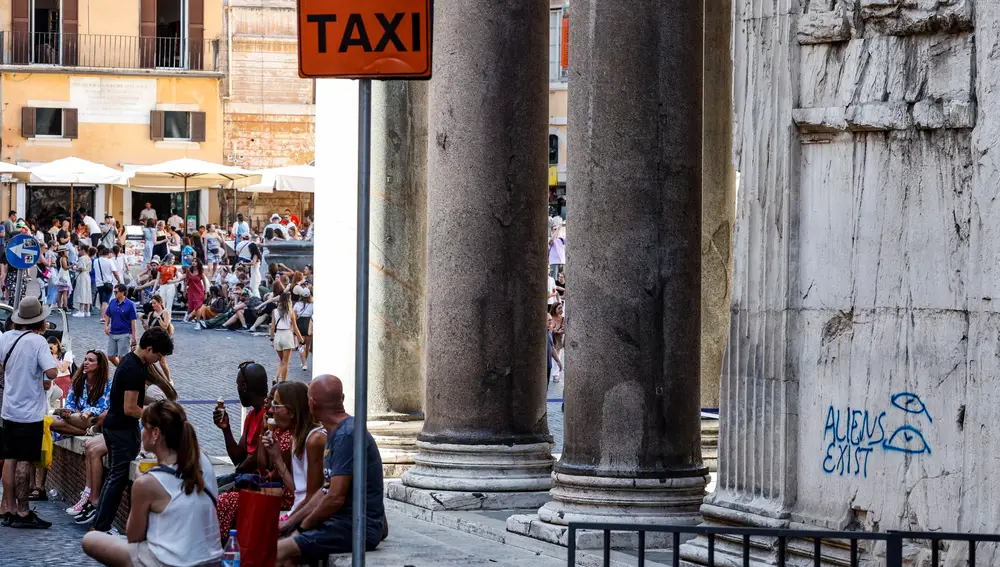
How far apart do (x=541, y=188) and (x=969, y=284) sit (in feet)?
13.8

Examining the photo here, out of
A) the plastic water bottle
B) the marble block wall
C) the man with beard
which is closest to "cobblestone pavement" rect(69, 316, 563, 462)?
the man with beard

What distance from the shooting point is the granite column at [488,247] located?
9.99 meters

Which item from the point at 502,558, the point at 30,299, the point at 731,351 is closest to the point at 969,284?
the point at 731,351

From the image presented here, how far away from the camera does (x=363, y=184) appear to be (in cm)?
575

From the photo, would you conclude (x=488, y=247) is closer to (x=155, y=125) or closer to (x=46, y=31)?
(x=155, y=125)

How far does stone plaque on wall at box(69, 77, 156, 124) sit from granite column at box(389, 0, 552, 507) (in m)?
40.2

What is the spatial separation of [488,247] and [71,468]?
4.86 meters

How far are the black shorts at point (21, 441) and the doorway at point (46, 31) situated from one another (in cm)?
3801

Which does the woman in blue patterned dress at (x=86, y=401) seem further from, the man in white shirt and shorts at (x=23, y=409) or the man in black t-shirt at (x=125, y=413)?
the man in black t-shirt at (x=125, y=413)

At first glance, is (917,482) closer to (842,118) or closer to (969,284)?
(969,284)

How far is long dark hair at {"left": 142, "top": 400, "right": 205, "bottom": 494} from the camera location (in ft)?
24.8

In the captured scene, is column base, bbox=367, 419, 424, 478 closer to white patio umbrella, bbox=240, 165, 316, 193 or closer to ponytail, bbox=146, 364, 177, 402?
ponytail, bbox=146, 364, 177, 402

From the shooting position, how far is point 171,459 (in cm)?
763

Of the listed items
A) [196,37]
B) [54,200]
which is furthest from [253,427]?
[196,37]
